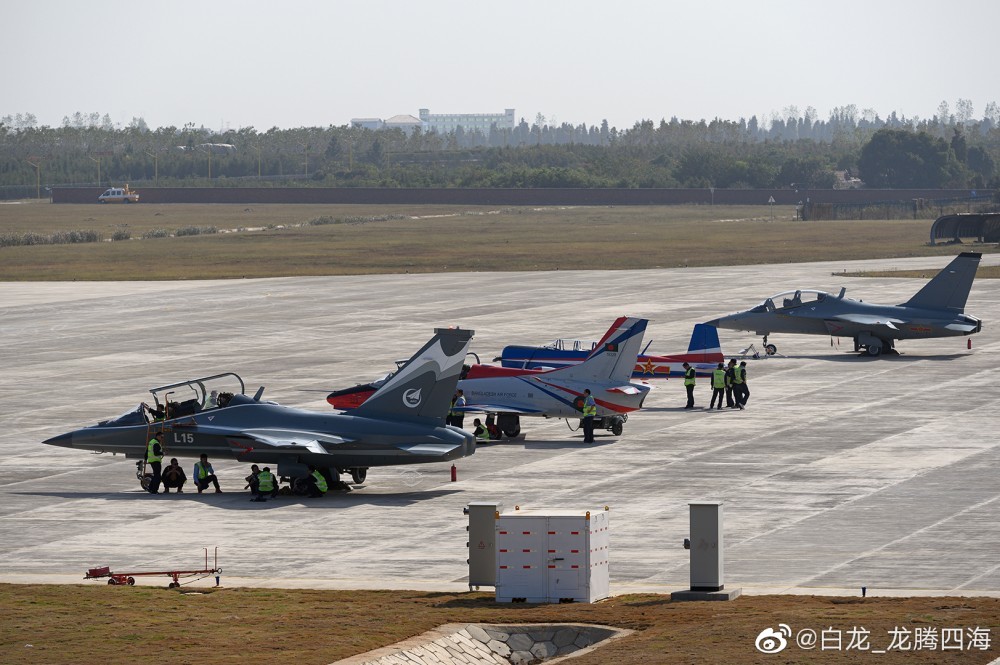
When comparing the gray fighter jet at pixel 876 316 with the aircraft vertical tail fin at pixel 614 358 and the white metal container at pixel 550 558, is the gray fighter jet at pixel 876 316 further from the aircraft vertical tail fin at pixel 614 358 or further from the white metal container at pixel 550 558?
the white metal container at pixel 550 558

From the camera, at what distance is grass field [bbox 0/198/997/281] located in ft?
380

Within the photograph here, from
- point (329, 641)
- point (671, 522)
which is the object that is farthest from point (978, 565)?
point (329, 641)

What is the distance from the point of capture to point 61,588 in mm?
26891

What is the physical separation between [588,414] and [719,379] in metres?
8.11

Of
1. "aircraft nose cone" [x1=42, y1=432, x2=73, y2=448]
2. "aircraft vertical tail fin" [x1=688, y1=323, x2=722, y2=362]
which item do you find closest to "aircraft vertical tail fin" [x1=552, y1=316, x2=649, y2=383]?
"aircraft vertical tail fin" [x1=688, y1=323, x2=722, y2=362]

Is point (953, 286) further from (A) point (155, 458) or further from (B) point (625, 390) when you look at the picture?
(A) point (155, 458)

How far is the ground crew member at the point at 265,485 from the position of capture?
36159 mm

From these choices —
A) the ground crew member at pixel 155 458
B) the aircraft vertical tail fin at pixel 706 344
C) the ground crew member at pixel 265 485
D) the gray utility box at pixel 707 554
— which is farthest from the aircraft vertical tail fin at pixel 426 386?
the aircraft vertical tail fin at pixel 706 344

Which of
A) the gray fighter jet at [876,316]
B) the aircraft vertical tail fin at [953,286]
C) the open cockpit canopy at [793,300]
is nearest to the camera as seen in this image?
the aircraft vertical tail fin at [953,286]

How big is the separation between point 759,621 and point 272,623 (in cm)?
772

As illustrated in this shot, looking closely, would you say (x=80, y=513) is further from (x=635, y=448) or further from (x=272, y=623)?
(x=635, y=448)

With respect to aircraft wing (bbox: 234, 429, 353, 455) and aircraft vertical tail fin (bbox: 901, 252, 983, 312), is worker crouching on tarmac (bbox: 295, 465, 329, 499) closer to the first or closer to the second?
aircraft wing (bbox: 234, 429, 353, 455)

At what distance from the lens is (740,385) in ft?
167

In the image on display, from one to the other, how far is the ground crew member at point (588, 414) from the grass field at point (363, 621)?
59.4 feet
